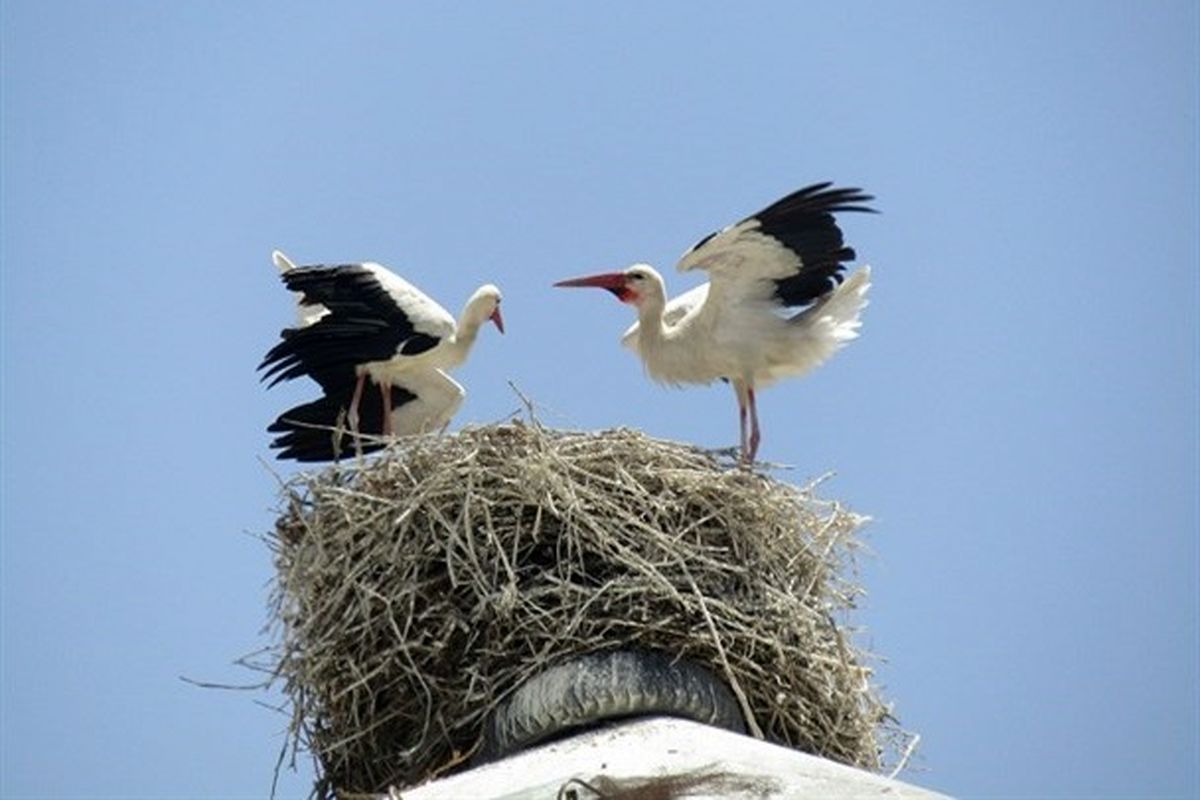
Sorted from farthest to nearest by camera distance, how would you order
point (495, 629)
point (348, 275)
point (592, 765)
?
point (348, 275), point (495, 629), point (592, 765)

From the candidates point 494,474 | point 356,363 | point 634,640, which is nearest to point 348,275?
point 356,363

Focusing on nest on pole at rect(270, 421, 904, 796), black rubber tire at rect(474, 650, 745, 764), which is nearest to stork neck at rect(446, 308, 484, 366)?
nest on pole at rect(270, 421, 904, 796)

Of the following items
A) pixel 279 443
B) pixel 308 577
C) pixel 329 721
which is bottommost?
pixel 329 721

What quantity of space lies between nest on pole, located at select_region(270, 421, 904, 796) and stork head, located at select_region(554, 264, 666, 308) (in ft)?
7.95

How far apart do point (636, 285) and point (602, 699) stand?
3855 millimetres

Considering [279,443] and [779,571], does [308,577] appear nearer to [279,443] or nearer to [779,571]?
[779,571]

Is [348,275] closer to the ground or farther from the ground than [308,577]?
farther from the ground

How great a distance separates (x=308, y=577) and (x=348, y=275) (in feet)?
8.55

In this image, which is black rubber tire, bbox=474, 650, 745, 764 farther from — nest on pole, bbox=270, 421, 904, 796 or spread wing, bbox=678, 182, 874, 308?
spread wing, bbox=678, 182, 874, 308

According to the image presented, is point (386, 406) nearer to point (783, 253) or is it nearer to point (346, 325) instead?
point (346, 325)

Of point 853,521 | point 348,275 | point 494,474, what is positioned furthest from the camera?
point 348,275

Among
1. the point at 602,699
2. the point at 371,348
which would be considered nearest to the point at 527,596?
the point at 602,699

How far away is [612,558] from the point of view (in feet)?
20.1

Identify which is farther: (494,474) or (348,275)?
(348,275)
